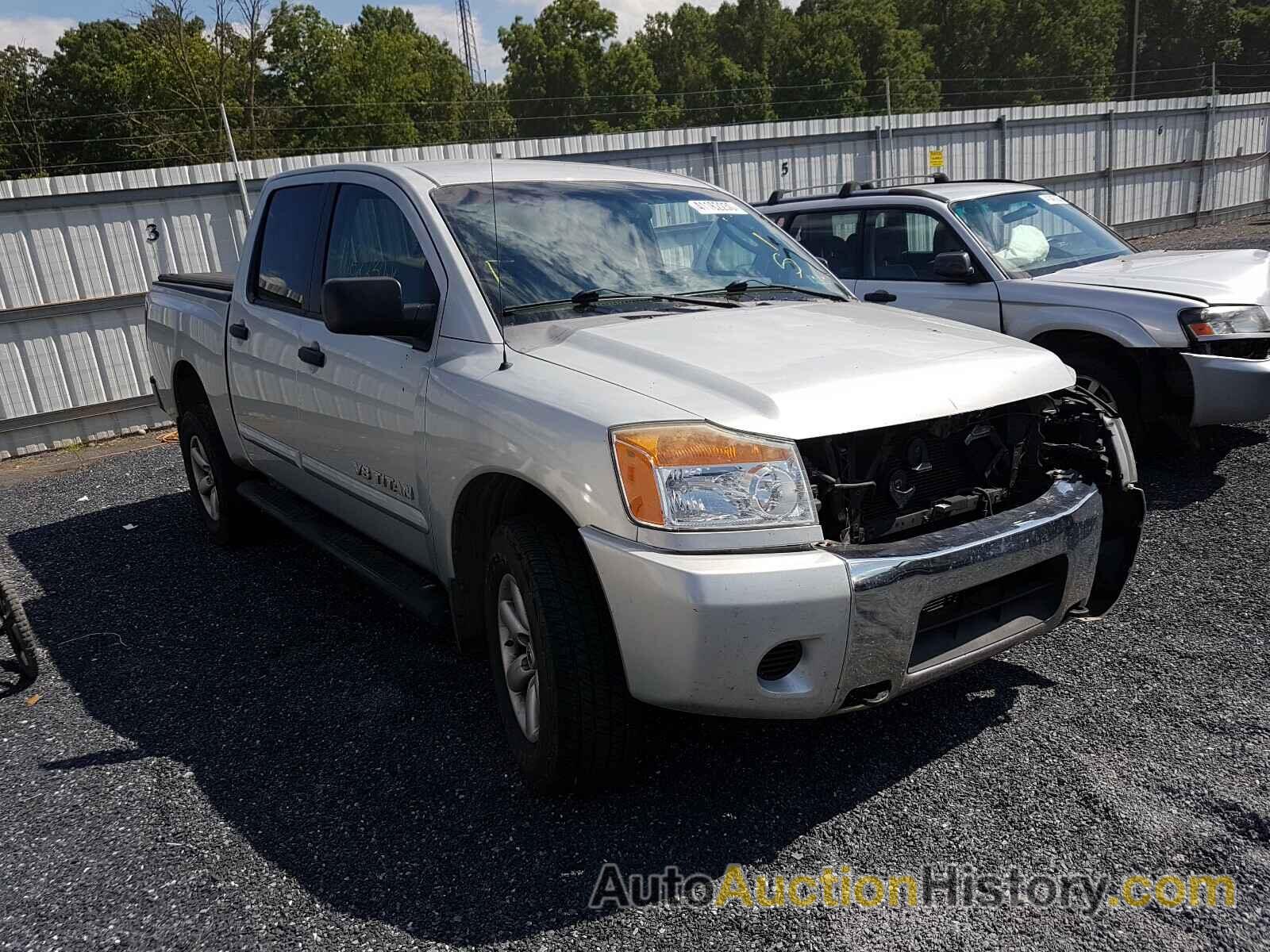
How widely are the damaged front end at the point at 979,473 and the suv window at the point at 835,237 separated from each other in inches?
153

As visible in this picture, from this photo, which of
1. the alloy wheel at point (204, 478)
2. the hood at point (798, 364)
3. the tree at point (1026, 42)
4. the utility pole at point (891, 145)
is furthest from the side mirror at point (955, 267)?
the tree at point (1026, 42)

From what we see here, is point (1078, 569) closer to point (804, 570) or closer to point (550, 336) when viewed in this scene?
point (804, 570)

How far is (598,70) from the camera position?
70.1 m

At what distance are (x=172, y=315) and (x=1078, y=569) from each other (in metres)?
4.97

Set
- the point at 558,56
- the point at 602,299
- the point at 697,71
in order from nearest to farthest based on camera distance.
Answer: the point at 602,299
the point at 558,56
the point at 697,71

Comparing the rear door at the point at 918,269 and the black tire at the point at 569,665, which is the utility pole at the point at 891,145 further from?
the black tire at the point at 569,665

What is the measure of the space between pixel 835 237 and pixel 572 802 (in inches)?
207

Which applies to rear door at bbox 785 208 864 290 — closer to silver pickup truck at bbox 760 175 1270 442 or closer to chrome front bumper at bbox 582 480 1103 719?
silver pickup truck at bbox 760 175 1270 442

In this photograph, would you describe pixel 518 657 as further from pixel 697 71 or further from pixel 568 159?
pixel 697 71

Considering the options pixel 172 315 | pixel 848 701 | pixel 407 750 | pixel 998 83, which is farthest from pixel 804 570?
pixel 998 83

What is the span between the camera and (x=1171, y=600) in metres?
3.93

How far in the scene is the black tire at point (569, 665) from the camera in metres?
2.55

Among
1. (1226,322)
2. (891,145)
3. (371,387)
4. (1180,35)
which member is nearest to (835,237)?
(1226,322)

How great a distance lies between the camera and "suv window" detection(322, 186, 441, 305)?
3.38 m
